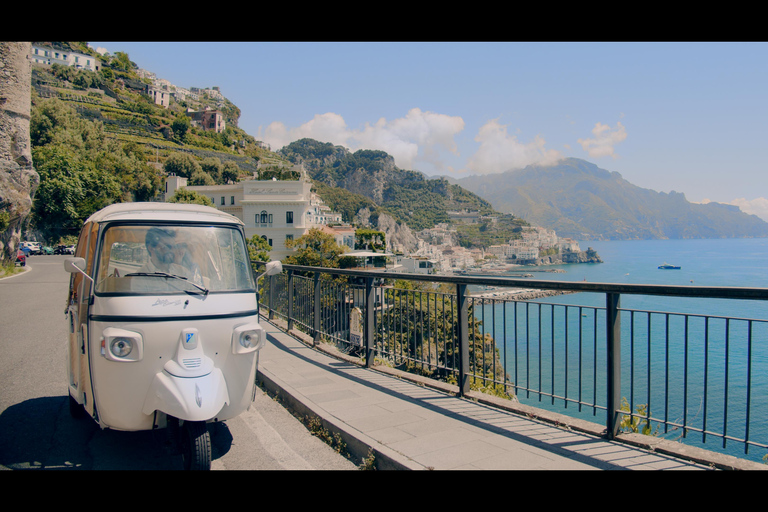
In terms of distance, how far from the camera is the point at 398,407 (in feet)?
18.1

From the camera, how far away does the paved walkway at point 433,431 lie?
3.95 meters

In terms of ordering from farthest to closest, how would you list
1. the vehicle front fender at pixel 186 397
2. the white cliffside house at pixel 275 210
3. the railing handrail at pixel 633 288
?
the white cliffside house at pixel 275 210 → the vehicle front fender at pixel 186 397 → the railing handrail at pixel 633 288

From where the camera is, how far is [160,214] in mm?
4738

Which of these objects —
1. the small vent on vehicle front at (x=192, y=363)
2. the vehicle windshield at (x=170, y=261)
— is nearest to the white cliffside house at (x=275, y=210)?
the vehicle windshield at (x=170, y=261)

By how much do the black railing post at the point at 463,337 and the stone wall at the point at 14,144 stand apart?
37328 millimetres

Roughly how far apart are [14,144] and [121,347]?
42.2 metres

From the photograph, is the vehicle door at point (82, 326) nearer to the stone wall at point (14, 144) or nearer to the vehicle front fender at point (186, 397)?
the vehicle front fender at point (186, 397)

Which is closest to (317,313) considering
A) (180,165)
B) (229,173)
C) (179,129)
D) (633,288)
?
(633,288)

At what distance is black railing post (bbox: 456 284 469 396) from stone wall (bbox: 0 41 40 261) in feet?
122
